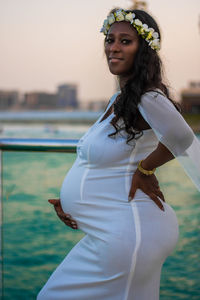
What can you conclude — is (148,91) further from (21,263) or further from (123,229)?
(21,263)

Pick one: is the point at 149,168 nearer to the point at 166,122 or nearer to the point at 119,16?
the point at 166,122

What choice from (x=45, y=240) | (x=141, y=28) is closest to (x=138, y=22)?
(x=141, y=28)

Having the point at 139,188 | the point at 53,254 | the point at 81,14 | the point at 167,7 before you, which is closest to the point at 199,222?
the point at 53,254

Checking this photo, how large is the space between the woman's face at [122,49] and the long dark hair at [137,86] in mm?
19

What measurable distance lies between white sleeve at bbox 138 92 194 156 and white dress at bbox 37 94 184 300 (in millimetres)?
91

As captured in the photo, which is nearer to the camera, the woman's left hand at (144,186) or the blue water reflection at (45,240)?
the woman's left hand at (144,186)

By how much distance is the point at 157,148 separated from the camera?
142cm

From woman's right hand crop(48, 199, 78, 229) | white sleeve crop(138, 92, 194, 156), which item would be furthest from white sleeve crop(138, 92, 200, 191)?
woman's right hand crop(48, 199, 78, 229)

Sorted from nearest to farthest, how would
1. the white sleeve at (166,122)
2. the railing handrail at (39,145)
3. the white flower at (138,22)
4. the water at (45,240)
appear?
the white sleeve at (166,122)
the white flower at (138,22)
the railing handrail at (39,145)
the water at (45,240)

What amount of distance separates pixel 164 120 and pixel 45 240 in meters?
1.80

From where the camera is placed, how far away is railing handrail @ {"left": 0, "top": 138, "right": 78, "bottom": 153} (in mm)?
2164

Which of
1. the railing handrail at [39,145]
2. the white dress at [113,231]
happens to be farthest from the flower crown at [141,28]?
the railing handrail at [39,145]

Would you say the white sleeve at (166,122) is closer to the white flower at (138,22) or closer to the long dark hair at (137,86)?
the long dark hair at (137,86)

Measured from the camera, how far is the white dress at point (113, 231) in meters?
1.37
